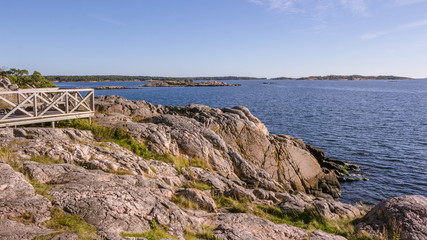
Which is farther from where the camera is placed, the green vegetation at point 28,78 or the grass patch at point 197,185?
the green vegetation at point 28,78

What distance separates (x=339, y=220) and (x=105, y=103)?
62.1 feet

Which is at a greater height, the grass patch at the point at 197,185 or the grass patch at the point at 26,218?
the grass patch at the point at 26,218

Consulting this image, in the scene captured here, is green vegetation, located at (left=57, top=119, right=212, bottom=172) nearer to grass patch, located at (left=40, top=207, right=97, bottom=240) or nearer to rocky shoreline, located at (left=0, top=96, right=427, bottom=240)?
rocky shoreline, located at (left=0, top=96, right=427, bottom=240)

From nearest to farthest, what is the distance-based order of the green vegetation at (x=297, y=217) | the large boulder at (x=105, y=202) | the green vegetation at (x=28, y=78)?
1. the large boulder at (x=105, y=202)
2. the green vegetation at (x=297, y=217)
3. the green vegetation at (x=28, y=78)

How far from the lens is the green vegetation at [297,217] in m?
9.38

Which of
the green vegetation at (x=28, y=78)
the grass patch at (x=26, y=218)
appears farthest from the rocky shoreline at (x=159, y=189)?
the green vegetation at (x=28, y=78)

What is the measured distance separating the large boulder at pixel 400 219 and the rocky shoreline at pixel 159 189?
31mm

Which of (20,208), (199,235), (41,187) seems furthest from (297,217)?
(20,208)

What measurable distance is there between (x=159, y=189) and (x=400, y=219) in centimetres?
812

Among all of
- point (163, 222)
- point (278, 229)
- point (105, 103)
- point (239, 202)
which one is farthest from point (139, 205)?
point (105, 103)

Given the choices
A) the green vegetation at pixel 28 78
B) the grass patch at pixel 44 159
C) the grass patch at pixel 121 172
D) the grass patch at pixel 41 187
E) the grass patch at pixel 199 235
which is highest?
the green vegetation at pixel 28 78

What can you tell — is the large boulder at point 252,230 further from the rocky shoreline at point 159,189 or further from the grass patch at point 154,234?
the grass patch at point 154,234

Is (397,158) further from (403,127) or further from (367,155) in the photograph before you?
(403,127)

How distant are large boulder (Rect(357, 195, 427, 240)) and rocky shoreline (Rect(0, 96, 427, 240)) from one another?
0.10 feet
